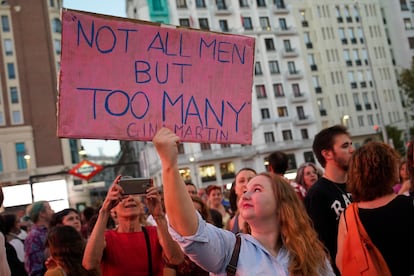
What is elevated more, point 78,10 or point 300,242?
point 78,10

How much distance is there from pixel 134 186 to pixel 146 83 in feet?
2.85

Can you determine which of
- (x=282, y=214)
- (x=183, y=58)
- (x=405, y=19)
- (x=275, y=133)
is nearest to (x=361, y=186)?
(x=282, y=214)

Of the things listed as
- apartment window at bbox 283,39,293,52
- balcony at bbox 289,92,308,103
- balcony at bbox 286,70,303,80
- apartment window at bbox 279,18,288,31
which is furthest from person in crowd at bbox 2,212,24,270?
apartment window at bbox 279,18,288,31

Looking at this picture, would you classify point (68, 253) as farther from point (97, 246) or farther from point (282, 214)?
point (282, 214)

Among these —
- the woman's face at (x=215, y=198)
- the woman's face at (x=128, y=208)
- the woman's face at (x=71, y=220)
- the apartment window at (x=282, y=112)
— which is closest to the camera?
the woman's face at (x=128, y=208)

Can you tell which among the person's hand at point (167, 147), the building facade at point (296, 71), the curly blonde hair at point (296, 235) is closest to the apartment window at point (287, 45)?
the building facade at point (296, 71)

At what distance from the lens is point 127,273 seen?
152 inches

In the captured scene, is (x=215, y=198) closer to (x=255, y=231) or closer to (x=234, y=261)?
(x=255, y=231)

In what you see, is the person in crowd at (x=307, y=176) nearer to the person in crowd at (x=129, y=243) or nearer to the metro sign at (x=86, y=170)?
the person in crowd at (x=129, y=243)

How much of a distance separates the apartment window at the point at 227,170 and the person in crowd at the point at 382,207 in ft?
153

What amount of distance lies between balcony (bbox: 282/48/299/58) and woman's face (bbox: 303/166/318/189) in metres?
49.2

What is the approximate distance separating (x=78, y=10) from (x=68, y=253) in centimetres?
229

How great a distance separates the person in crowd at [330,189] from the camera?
3.95 meters

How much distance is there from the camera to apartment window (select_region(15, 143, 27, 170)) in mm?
52344
